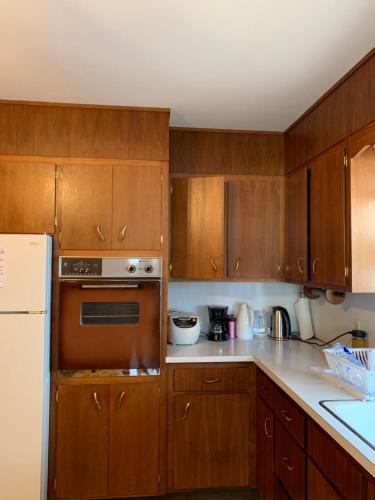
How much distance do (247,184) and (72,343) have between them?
1649mm

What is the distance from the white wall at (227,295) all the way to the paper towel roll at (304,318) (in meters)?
0.14

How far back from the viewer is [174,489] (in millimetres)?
2305

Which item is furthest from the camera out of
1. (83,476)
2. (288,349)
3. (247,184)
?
(247,184)

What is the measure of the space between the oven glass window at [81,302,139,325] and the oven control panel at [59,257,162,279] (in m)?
0.17

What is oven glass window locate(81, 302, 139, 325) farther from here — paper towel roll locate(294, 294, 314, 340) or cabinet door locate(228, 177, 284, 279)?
paper towel roll locate(294, 294, 314, 340)

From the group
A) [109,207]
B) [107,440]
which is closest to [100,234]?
[109,207]

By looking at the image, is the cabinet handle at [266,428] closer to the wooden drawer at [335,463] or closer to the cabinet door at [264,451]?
the cabinet door at [264,451]

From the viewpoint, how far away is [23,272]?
211cm

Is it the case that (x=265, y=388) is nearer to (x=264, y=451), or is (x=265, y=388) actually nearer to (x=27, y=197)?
(x=264, y=451)

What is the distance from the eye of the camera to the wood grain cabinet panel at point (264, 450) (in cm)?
207

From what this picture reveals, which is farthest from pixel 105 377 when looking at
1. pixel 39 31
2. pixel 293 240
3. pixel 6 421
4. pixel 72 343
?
pixel 39 31

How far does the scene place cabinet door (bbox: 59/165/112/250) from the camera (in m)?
2.29

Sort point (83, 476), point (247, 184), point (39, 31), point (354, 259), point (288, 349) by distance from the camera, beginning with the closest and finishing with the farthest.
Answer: point (39, 31), point (354, 259), point (83, 476), point (288, 349), point (247, 184)

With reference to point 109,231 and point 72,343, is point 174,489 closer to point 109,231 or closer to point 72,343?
point 72,343
